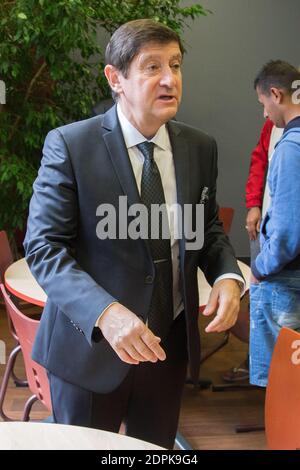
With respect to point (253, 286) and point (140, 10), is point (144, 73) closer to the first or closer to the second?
point (253, 286)

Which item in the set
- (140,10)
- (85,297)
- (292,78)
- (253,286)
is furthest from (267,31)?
(85,297)

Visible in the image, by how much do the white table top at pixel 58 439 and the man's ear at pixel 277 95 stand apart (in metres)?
1.83

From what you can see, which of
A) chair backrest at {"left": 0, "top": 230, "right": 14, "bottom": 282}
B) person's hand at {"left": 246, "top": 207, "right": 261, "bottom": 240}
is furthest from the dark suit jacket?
person's hand at {"left": 246, "top": 207, "right": 261, "bottom": 240}

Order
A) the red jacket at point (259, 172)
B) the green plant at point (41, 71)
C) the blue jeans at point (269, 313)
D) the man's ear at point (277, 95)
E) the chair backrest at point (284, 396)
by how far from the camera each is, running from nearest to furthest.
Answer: the chair backrest at point (284, 396) < the blue jeans at point (269, 313) < the man's ear at point (277, 95) < the red jacket at point (259, 172) < the green plant at point (41, 71)

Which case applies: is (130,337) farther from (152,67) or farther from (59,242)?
(152,67)

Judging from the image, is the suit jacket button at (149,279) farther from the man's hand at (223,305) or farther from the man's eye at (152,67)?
the man's eye at (152,67)

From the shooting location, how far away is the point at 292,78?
2.83 meters

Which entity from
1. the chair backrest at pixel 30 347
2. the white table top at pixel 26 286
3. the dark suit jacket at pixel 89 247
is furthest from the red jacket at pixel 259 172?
the dark suit jacket at pixel 89 247

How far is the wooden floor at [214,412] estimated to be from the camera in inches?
126

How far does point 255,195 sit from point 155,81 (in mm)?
2412

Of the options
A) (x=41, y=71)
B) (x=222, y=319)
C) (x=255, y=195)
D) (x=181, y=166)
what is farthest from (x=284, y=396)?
(x=41, y=71)

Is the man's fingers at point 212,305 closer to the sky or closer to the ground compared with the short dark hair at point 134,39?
closer to the ground
